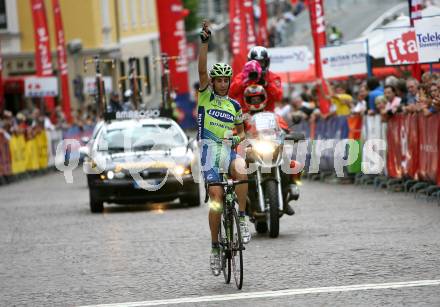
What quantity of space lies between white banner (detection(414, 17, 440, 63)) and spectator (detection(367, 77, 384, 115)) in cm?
359

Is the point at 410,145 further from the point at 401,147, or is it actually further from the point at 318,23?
the point at 318,23

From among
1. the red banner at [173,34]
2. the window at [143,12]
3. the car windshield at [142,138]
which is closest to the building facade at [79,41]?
the window at [143,12]

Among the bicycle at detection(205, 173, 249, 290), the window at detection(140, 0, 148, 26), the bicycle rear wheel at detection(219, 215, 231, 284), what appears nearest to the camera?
the bicycle at detection(205, 173, 249, 290)

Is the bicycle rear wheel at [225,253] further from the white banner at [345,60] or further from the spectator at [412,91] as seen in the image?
the white banner at [345,60]

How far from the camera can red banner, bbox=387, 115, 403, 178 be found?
2130 cm

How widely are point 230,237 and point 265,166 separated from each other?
13.1 feet

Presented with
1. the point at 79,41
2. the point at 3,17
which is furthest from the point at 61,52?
the point at 3,17

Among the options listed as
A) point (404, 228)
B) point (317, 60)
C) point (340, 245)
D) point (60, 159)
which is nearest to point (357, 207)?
point (404, 228)

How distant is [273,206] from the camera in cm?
1483

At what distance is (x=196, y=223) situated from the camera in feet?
58.9

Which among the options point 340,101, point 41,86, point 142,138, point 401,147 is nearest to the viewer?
point 401,147

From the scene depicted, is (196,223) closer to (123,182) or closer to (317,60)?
(123,182)

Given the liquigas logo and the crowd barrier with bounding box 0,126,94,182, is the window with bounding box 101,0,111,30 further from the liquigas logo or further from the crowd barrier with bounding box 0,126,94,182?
the liquigas logo

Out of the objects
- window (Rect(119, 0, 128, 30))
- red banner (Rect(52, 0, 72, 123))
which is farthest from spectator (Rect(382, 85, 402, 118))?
window (Rect(119, 0, 128, 30))
